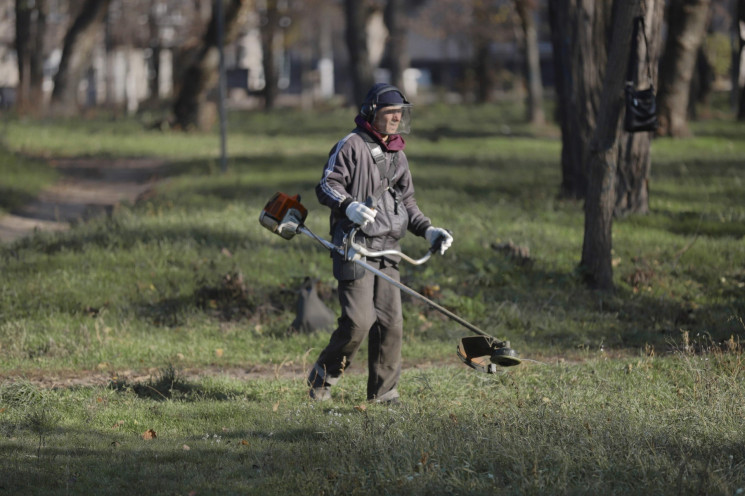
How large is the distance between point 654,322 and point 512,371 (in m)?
2.48

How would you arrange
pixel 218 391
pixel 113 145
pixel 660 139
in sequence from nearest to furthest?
pixel 218 391
pixel 660 139
pixel 113 145

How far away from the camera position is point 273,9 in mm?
37719

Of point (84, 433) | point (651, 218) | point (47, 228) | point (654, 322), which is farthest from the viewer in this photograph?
point (47, 228)

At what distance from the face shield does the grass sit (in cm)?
166

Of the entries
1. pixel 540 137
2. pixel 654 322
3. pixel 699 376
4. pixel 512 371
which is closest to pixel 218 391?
pixel 512 371

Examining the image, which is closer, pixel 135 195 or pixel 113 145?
pixel 135 195

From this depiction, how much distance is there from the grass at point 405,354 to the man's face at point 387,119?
165 centimetres

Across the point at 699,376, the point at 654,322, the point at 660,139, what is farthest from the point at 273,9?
the point at 699,376

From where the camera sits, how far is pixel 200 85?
2730 centimetres

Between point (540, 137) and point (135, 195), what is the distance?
1157cm

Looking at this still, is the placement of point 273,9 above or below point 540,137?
above

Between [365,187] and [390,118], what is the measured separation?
43 centimetres

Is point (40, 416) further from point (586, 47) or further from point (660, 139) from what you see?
point (660, 139)

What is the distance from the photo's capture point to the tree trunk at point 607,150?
378 inches
